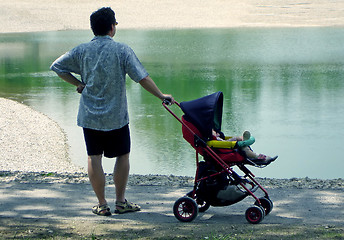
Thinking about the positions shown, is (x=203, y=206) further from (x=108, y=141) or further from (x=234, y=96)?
(x=234, y=96)

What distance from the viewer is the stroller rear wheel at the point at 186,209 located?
168 inches

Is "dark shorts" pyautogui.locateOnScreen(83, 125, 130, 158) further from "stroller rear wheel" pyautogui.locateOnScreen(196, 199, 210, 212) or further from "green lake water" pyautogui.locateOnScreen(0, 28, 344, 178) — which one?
"green lake water" pyautogui.locateOnScreen(0, 28, 344, 178)

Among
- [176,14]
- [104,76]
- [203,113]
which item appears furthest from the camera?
[176,14]

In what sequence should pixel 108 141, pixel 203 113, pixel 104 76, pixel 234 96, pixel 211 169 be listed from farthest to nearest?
1. pixel 234 96
2. pixel 211 169
3. pixel 203 113
4. pixel 108 141
5. pixel 104 76

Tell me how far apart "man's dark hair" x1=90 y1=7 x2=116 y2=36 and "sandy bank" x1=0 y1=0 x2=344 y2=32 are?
2051 inches

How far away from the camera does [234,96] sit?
1853 centimetres

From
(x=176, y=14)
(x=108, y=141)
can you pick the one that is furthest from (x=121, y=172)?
(x=176, y=14)

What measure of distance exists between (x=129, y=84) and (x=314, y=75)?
719 cm

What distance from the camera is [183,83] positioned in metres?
21.1

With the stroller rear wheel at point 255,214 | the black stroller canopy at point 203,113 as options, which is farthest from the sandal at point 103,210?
the stroller rear wheel at point 255,214

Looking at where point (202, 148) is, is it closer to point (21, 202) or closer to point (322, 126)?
point (21, 202)

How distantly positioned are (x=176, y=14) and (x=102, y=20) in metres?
60.6

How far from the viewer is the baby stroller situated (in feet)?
14.1

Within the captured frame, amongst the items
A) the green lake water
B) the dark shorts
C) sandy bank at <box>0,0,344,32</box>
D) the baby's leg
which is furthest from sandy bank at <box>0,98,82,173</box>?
sandy bank at <box>0,0,344,32</box>
